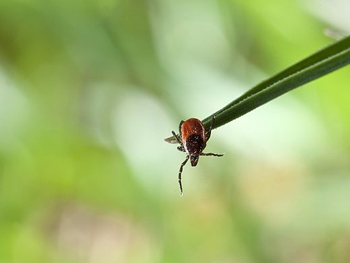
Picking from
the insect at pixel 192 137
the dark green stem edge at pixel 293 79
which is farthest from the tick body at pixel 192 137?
the dark green stem edge at pixel 293 79

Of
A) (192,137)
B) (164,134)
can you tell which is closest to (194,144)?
(192,137)

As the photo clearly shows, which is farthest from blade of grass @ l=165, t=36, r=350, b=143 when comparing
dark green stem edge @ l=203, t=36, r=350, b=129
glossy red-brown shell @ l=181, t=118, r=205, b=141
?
glossy red-brown shell @ l=181, t=118, r=205, b=141

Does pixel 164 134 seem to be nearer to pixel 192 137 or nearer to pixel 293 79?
pixel 192 137

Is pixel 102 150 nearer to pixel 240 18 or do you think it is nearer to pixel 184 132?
pixel 240 18

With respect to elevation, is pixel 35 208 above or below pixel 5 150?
below

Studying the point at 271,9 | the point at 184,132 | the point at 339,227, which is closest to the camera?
the point at 184,132

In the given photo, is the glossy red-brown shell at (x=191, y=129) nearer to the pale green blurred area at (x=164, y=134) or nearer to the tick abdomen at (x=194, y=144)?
the tick abdomen at (x=194, y=144)

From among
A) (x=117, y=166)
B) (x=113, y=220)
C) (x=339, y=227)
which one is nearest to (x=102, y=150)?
(x=117, y=166)
